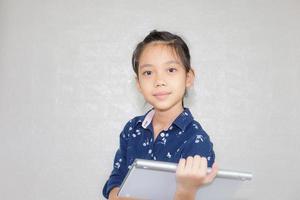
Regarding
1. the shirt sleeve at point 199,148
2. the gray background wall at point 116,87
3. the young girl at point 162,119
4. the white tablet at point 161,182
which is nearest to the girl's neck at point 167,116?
the young girl at point 162,119

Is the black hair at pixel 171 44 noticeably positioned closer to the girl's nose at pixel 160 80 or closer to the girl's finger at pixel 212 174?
the girl's nose at pixel 160 80

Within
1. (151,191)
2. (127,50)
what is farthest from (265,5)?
(151,191)

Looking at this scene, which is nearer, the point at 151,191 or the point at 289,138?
the point at 151,191

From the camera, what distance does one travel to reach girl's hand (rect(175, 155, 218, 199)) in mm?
833

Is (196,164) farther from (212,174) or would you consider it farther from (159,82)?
(159,82)

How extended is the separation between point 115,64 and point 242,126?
0.52 m

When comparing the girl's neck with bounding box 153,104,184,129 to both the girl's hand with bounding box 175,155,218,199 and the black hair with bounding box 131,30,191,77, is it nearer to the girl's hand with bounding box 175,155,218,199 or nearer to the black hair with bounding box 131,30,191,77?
the black hair with bounding box 131,30,191,77

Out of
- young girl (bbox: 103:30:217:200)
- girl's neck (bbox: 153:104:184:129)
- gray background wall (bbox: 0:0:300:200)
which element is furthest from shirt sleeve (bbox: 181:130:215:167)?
gray background wall (bbox: 0:0:300:200)

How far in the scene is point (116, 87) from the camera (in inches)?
70.9

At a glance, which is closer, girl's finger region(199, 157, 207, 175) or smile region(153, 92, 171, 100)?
girl's finger region(199, 157, 207, 175)

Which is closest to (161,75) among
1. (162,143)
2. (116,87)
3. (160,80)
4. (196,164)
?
(160,80)

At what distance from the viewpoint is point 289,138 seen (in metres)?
1.78

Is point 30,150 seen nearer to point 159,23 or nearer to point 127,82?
point 127,82

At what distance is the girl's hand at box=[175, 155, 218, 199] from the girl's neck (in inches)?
10.0
